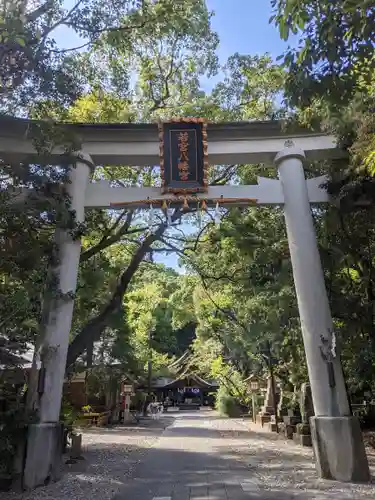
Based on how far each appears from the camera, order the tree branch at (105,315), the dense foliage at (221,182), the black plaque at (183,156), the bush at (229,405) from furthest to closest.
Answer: the bush at (229,405) < the tree branch at (105,315) < the black plaque at (183,156) < the dense foliage at (221,182)

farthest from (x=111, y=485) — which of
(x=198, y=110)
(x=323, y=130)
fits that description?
(x=198, y=110)

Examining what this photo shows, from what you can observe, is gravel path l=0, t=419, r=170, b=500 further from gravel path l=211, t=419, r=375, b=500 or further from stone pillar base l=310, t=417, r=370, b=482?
stone pillar base l=310, t=417, r=370, b=482

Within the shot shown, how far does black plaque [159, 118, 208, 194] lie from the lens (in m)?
7.37

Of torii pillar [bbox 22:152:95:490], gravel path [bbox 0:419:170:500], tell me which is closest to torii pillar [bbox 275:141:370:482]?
gravel path [bbox 0:419:170:500]

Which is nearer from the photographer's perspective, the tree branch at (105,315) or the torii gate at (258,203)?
the torii gate at (258,203)

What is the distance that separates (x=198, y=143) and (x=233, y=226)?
2.71 m

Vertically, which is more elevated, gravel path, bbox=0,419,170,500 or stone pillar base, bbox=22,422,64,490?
stone pillar base, bbox=22,422,64,490

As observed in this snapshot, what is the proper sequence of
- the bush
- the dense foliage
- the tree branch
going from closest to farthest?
the dense foliage, the tree branch, the bush

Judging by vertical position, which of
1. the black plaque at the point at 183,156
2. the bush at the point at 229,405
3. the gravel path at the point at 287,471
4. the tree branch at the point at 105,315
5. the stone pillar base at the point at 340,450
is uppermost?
the black plaque at the point at 183,156

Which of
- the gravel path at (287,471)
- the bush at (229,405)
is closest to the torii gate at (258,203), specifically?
the gravel path at (287,471)

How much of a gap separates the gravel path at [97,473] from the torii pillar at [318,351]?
2955mm

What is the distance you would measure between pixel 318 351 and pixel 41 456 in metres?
4.21

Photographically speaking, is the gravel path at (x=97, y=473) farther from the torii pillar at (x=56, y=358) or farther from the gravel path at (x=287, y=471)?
the gravel path at (x=287, y=471)

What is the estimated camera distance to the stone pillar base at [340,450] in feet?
19.0
